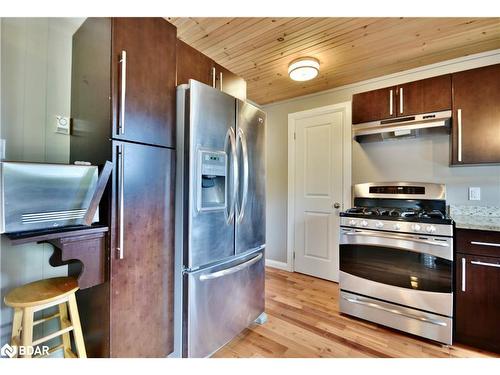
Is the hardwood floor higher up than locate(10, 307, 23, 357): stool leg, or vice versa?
locate(10, 307, 23, 357): stool leg

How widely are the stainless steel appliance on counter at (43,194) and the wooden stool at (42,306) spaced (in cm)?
35


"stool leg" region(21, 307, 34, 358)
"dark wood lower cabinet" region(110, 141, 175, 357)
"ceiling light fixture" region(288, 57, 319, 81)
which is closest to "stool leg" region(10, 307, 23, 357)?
"stool leg" region(21, 307, 34, 358)

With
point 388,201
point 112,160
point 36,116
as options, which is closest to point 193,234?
point 112,160

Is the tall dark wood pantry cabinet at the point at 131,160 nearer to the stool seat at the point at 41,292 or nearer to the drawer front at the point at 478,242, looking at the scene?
the stool seat at the point at 41,292

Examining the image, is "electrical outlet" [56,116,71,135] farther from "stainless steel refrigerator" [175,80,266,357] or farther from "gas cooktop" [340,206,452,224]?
"gas cooktop" [340,206,452,224]

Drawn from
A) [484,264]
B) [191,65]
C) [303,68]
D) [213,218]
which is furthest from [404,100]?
[213,218]

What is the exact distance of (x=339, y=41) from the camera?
1963mm

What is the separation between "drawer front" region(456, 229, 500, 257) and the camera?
1600 millimetres

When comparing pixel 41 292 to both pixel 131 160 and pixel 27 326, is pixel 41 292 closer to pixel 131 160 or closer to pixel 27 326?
pixel 27 326

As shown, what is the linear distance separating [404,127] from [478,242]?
1119 mm

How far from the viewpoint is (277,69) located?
2480 millimetres

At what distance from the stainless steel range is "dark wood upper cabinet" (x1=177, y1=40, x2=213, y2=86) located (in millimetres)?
1705

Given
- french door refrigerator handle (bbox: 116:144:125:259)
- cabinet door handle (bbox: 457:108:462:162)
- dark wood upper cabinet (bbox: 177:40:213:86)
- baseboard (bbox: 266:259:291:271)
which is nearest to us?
french door refrigerator handle (bbox: 116:144:125:259)

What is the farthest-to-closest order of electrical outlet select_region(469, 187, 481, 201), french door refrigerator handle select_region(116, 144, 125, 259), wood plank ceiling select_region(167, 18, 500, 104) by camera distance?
electrical outlet select_region(469, 187, 481, 201), wood plank ceiling select_region(167, 18, 500, 104), french door refrigerator handle select_region(116, 144, 125, 259)
